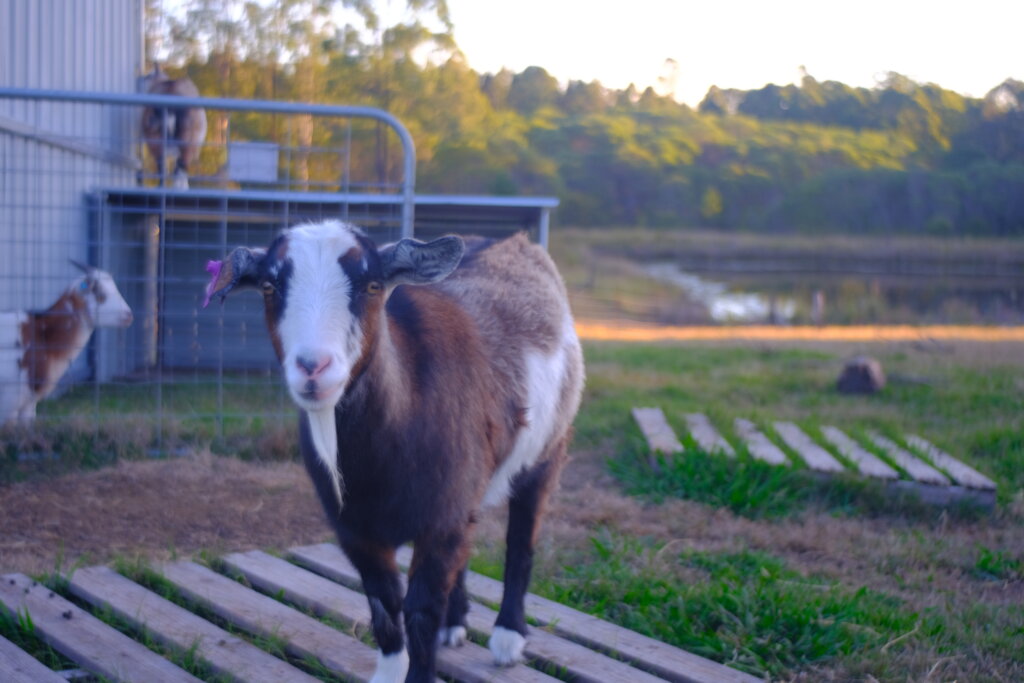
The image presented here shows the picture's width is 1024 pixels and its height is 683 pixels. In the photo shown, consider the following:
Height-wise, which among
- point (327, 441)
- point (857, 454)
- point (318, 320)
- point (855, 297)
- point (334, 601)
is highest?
point (318, 320)

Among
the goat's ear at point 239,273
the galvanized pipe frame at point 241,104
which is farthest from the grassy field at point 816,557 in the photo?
the galvanized pipe frame at point 241,104

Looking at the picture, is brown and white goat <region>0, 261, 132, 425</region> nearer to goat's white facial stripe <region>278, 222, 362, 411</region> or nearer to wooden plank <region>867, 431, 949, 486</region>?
goat's white facial stripe <region>278, 222, 362, 411</region>

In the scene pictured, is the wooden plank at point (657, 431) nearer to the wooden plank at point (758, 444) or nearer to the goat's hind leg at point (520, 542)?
the wooden plank at point (758, 444)

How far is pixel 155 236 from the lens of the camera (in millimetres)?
9180

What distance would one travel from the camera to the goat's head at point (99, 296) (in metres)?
7.25

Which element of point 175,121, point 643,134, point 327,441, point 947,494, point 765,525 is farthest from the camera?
point 643,134

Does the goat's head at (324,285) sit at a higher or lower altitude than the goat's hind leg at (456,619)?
higher

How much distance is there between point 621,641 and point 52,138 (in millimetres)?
6204

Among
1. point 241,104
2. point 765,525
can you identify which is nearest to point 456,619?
point 765,525

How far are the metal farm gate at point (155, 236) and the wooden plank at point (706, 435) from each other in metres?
1.98

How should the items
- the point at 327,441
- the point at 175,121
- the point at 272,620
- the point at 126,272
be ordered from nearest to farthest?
the point at 327,441 < the point at 272,620 < the point at 126,272 < the point at 175,121

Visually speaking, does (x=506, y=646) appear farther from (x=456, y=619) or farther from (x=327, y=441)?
(x=327, y=441)

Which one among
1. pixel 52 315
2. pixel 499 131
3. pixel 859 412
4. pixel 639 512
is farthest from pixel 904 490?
pixel 499 131

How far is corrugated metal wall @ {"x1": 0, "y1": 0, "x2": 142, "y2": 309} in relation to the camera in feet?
23.3
